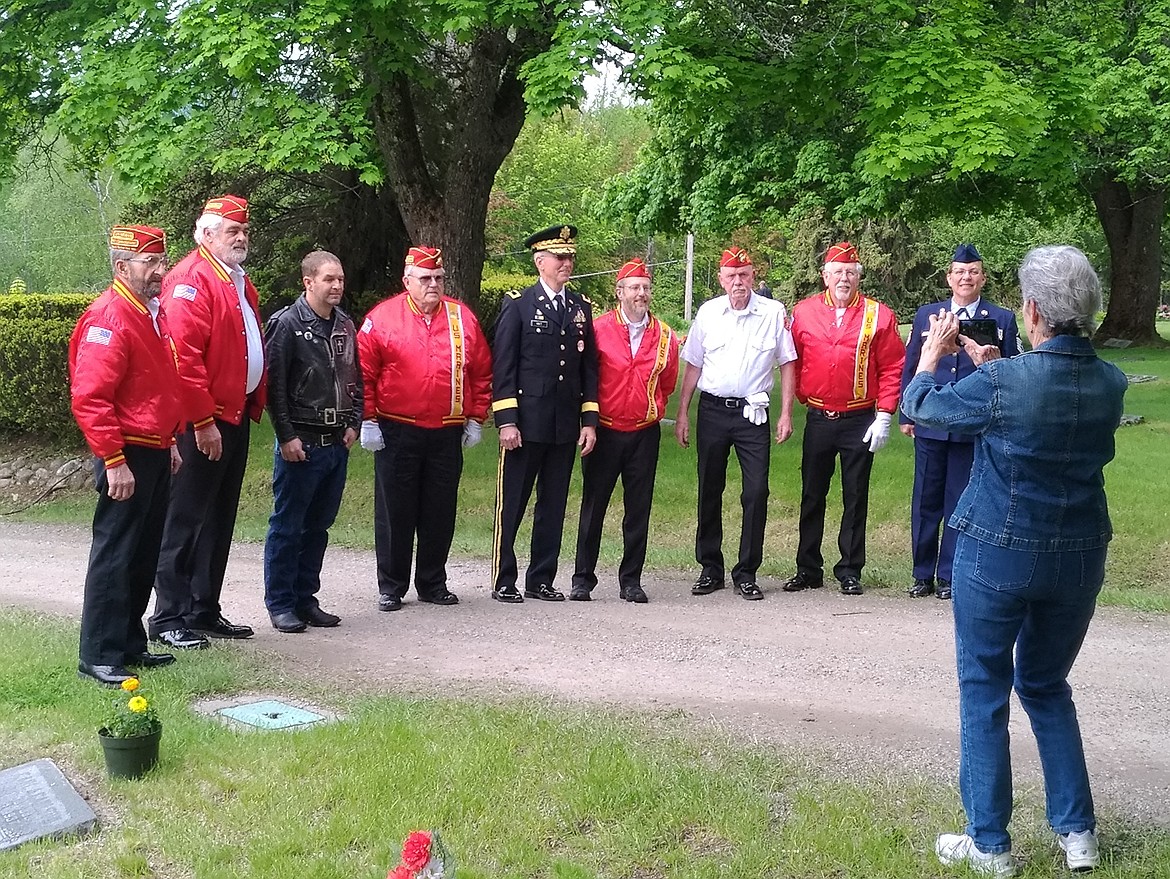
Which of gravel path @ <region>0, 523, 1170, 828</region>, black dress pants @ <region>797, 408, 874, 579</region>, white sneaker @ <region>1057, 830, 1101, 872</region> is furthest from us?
black dress pants @ <region>797, 408, 874, 579</region>

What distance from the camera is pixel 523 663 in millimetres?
6617

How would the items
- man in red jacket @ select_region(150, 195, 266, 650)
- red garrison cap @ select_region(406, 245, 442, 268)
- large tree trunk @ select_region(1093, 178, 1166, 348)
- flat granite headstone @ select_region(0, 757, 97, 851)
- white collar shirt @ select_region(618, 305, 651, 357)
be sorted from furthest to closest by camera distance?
large tree trunk @ select_region(1093, 178, 1166, 348), white collar shirt @ select_region(618, 305, 651, 357), red garrison cap @ select_region(406, 245, 442, 268), man in red jacket @ select_region(150, 195, 266, 650), flat granite headstone @ select_region(0, 757, 97, 851)

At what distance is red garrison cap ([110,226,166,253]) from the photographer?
5918 mm

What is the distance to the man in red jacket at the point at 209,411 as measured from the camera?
665 cm

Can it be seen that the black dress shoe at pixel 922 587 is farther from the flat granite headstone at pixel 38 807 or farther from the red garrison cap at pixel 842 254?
the flat granite headstone at pixel 38 807

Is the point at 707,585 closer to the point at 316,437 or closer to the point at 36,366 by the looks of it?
the point at 316,437

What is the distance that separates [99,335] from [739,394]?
165 inches

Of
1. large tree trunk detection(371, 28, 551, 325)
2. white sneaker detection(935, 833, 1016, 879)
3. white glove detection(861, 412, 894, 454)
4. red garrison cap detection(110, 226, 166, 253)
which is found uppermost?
large tree trunk detection(371, 28, 551, 325)

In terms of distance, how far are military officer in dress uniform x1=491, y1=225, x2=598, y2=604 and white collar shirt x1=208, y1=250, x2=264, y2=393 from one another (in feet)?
5.29

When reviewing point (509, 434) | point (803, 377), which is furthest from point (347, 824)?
point (803, 377)

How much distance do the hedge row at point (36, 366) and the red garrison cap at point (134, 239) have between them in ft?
30.2

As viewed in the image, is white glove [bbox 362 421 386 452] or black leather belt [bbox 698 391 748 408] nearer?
white glove [bbox 362 421 386 452]

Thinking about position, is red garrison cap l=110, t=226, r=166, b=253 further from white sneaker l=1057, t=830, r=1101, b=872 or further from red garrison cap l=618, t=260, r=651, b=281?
white sneaker l=1057, t=830, r=1101, b=872

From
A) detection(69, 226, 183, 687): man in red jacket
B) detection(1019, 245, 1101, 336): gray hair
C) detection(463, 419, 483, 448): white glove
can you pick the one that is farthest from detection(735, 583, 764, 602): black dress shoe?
detection(1019, 245, 1101, 336): gray hair
